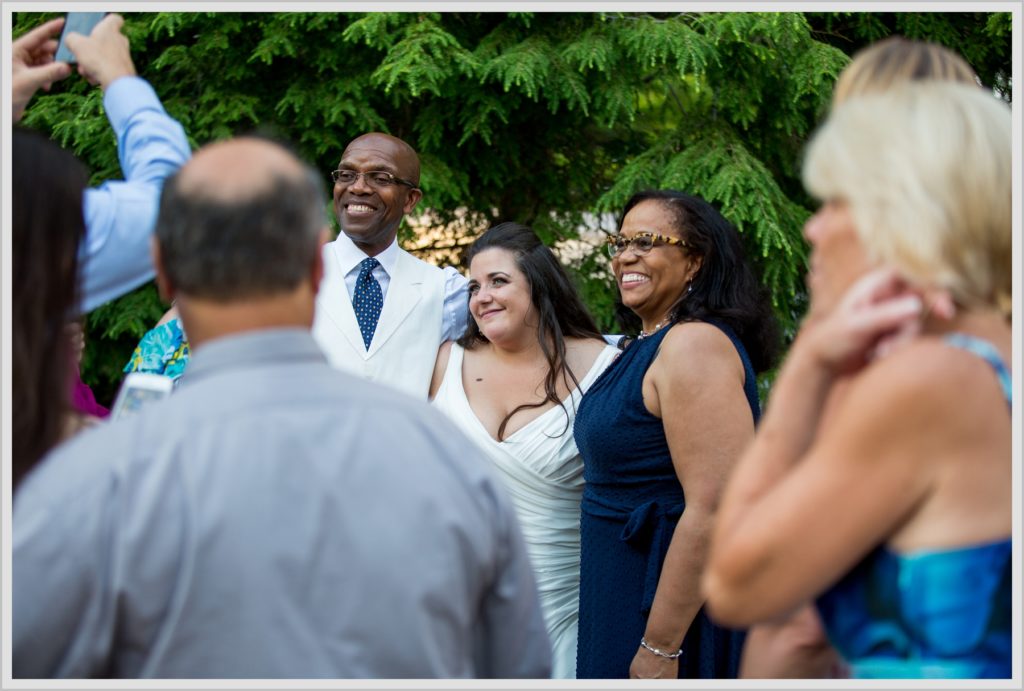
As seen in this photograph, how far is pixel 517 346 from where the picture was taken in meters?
4.11

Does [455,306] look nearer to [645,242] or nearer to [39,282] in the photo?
[645,242]

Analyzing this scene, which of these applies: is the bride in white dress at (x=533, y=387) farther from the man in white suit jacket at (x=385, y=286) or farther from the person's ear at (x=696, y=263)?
the person's ear at (x=696, y=263)

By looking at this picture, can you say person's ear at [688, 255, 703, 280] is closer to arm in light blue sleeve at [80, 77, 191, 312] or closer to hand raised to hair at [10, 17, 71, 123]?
arm in light blue sleeve at [80, 77, 191, 312]

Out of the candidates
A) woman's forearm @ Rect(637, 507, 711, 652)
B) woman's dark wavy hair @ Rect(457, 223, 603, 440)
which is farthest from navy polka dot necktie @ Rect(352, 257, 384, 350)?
woman's forearm @ Rect(637, 507, 711, 652)

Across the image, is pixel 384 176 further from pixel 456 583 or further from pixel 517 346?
pixel 456 583

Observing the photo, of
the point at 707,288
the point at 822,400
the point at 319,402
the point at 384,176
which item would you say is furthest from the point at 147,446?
the point at 384,176

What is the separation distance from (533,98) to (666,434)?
8.89 feet

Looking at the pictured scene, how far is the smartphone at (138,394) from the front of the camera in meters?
2.01

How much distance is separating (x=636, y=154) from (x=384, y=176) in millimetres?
2089

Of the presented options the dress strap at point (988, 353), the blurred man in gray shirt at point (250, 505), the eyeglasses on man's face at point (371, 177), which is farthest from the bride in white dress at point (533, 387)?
the dress strap at point (988, 353)

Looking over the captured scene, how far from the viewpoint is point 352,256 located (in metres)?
4.47

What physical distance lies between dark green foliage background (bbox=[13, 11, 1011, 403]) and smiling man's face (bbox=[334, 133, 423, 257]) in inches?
27.1

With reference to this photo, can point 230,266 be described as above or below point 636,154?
below

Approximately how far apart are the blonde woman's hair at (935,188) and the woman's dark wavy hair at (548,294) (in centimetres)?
245
